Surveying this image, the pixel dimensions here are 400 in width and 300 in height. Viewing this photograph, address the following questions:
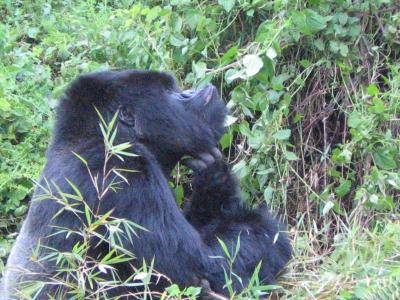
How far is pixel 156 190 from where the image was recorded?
3816mm

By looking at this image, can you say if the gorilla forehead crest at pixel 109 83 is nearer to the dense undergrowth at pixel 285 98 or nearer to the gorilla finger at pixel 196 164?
the gorilla finger at pixel 196 164

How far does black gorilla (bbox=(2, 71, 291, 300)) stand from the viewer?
3.80m

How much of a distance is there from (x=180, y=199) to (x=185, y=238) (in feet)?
3.46

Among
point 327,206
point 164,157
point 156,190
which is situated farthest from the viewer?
point 327,206

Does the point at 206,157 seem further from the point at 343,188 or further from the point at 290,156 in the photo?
the point at 343,188

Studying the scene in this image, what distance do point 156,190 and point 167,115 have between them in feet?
1.47

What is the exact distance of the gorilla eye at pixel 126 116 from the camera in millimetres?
4059

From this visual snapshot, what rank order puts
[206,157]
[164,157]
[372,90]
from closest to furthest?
[164,157]
[206,157]
[372,90]

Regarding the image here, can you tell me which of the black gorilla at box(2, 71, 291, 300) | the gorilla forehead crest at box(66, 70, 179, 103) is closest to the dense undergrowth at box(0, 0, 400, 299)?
the black gorilla at box(2, 71, 291, 300)

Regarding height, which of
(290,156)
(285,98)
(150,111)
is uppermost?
(150,111)

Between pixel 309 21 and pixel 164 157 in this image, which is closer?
pixel 164 157

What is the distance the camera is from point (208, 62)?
5.20 metres

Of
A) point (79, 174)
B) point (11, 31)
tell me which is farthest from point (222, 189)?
point (11, 31)

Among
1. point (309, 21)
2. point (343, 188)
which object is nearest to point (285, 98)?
point (309, 21)
